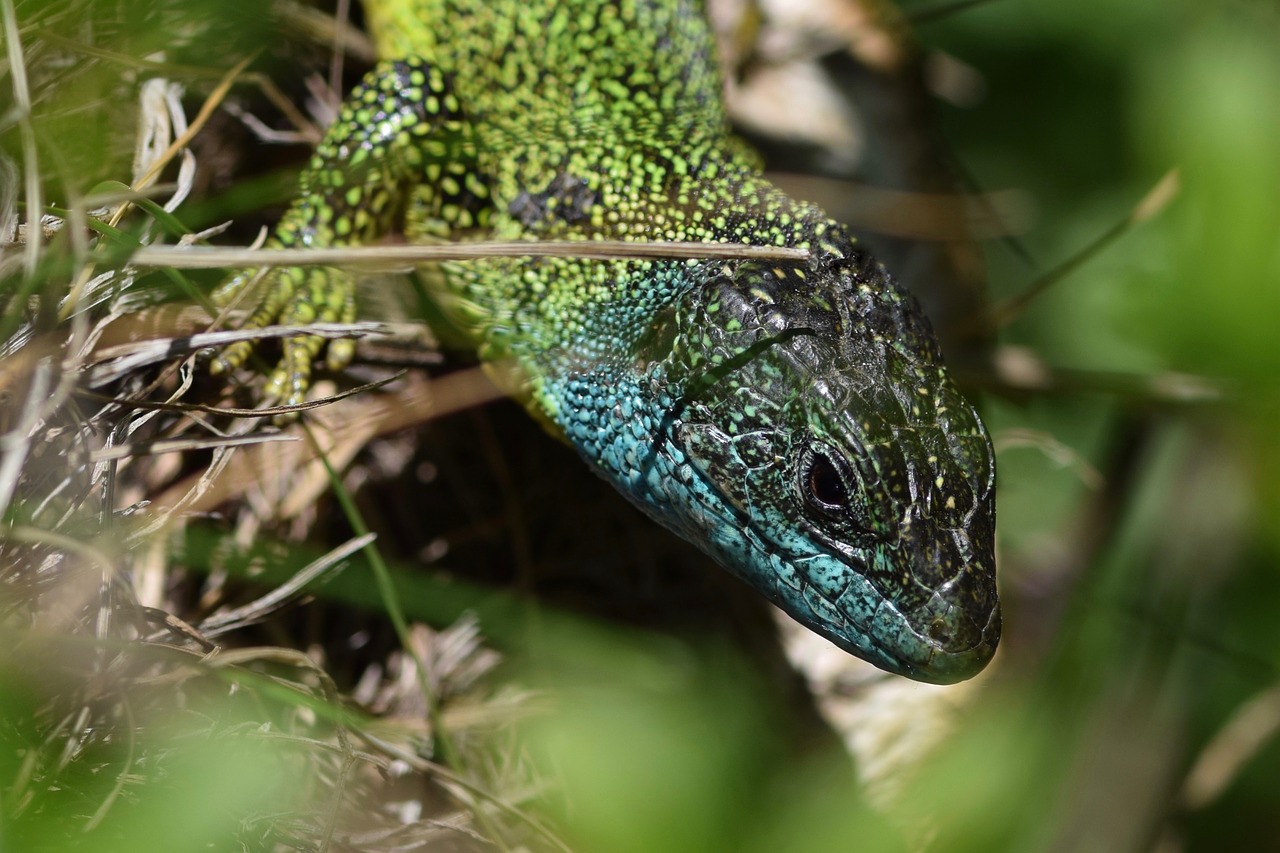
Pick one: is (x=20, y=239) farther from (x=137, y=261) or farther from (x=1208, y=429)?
(x=1208, y=429)

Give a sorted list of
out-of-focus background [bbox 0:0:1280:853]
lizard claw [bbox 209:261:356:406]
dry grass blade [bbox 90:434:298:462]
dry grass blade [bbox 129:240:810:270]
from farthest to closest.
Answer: lizard claw [bbox 209:261:356:406], dry grass blade [bbox 90:434:298:462], dry grass blade [bbox 129:240:810:270], out-of-focus background [bbox 0:0:1280:853]

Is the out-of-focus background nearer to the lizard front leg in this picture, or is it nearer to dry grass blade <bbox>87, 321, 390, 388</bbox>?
dry grass blade <bbox>87, 321, 390, 388</bbox>

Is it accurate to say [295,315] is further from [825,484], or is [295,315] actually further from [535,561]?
[825,484]

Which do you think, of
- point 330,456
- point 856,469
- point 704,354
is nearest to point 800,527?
point 856,469

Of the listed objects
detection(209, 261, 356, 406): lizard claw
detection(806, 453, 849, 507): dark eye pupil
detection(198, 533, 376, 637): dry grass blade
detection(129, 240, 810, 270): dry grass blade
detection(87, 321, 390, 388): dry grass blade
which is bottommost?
detection(198, 533, 376, 637): dry grass blade

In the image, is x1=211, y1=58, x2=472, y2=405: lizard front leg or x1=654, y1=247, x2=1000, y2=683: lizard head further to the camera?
x1=211, y1=58, x2=472, y2=405: lizard front leg

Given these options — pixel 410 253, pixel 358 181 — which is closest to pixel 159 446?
pixel 410 253

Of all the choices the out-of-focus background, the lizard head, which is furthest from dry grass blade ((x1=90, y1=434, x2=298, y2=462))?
the lizard head
